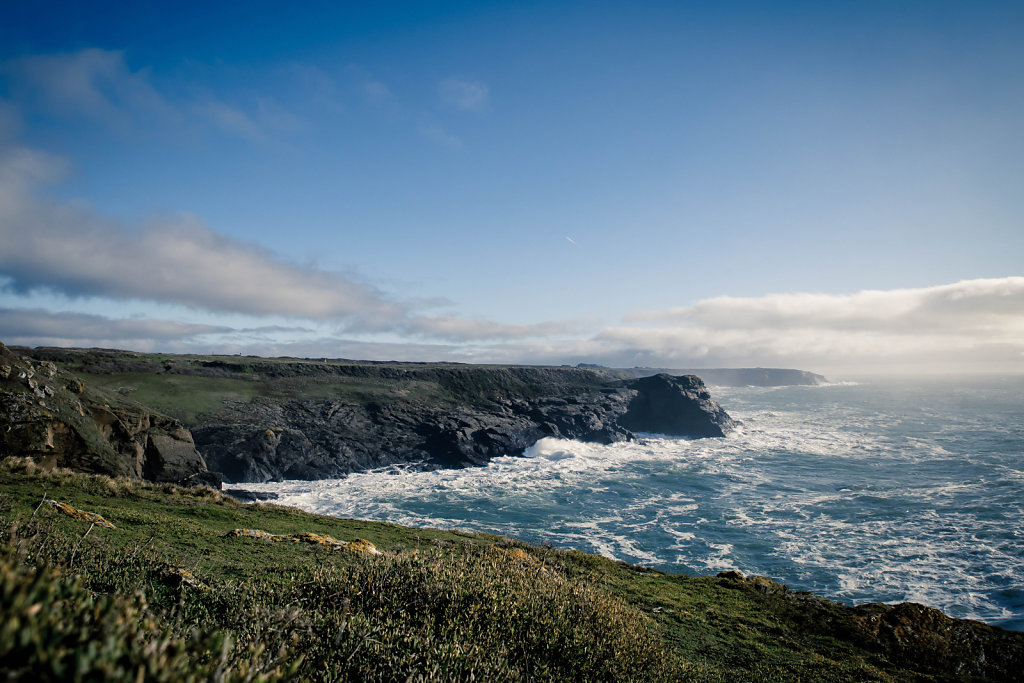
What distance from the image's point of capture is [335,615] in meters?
6.22

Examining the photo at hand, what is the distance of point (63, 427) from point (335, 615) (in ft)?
83.0

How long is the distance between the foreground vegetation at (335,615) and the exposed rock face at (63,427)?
3.34m

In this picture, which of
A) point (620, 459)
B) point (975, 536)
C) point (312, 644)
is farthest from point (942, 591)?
point (620, 459)

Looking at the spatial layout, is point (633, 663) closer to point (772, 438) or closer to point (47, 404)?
point (47, 404)

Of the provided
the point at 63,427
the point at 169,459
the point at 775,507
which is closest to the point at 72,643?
the point at 63,427

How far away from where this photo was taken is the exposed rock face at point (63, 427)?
66.2ft

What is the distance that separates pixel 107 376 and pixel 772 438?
97.3 meters

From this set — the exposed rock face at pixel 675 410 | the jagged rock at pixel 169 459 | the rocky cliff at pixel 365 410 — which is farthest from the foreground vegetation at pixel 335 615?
the exposed rock face at pixel 675 410

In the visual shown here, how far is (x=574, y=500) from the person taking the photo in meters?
42.6

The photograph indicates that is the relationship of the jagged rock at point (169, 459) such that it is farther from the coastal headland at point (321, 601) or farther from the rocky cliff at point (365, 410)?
the rocky cliff at point (365, 410)

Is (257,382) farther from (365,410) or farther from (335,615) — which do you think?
(335,615)

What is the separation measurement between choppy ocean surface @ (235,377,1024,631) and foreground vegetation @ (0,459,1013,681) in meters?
12.5

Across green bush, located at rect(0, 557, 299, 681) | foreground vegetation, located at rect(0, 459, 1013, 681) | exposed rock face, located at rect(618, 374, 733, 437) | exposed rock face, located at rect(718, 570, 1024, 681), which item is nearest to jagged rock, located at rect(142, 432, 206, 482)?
foreground vegetation, located at rect(0, 459, 1013, 681)

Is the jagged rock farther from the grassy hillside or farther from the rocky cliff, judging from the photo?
the grassy hillside
